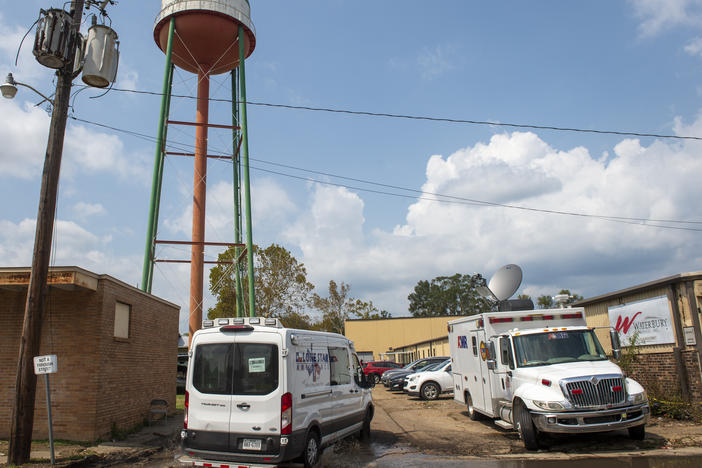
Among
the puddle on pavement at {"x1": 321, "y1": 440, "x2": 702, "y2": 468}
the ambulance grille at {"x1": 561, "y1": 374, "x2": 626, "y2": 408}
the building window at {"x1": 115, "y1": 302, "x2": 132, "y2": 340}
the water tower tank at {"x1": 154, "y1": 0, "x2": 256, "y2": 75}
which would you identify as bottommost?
the puddle on pavement at {"x1": 321, "y1": 440, "x2": 702, "y2": 468}

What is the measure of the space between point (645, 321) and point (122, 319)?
1314 centimetres

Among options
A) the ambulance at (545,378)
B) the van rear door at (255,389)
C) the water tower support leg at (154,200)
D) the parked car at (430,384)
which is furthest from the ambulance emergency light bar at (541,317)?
the water tower support leg at (154,200)

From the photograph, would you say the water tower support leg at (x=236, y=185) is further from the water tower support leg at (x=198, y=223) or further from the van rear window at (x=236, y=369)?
the van rear window at (x=236, y=369)

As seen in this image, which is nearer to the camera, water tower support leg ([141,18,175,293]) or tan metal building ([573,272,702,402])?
tan metal building ([573,272,702,402])

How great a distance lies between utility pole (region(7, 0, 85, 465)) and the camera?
9.30 meters

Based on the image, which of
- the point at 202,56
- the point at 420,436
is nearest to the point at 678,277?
the point at 420,436

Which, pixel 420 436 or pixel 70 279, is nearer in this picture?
pixel 70 279

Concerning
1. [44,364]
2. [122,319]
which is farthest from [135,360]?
[44,364]

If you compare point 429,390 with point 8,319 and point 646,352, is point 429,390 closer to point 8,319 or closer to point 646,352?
point 646,352

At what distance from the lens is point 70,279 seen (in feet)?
35.3

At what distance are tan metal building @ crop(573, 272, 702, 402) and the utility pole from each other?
12309mm

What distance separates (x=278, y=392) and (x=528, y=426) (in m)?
4.74

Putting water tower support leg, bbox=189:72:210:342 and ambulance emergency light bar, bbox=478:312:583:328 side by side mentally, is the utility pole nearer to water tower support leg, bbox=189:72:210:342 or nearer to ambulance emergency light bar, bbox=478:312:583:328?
ambulance emergency light bar, bbox=478:312:583:328

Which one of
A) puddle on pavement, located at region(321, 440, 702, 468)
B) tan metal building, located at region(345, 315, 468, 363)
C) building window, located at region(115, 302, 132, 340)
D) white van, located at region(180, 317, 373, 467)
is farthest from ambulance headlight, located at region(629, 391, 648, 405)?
tan metal building, located at region(345, 315, 468, 363)
